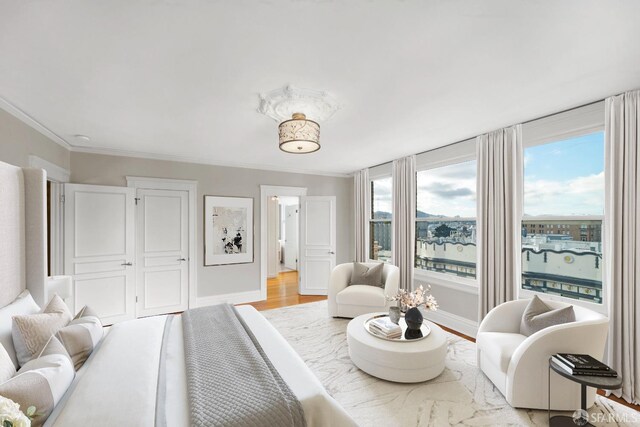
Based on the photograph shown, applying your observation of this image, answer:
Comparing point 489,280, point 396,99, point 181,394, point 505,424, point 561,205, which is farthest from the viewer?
point 489,280

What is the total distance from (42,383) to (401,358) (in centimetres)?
236

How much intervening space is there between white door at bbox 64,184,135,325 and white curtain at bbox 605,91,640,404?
5640mm

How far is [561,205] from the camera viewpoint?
295cm

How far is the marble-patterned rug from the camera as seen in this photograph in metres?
2.09

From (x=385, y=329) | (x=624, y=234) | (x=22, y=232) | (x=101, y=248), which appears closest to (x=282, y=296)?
(x=101, y=248)

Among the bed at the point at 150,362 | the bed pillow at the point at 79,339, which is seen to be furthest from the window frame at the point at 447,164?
the bed pillow at the point at 79,339

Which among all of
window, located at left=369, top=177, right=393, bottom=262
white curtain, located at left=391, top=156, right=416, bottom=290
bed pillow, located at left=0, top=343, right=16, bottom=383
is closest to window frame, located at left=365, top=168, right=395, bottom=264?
window, located at left=369, top=177, right=393, bottom=262

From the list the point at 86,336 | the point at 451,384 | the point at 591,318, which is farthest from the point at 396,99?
the point at 86,336

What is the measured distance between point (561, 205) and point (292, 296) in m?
4.44

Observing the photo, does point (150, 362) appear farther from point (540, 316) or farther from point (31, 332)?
point (540, 316)

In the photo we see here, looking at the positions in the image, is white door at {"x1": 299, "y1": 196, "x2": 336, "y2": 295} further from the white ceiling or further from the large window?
the white ceiling

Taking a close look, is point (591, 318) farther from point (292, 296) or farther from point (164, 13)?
point (292, 296)

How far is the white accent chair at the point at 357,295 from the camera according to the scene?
3934 millimetres

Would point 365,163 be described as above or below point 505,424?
above
